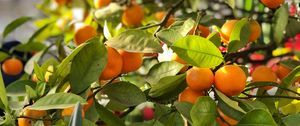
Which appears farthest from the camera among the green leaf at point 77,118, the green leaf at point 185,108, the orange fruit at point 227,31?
the orange fruit at point 227,31

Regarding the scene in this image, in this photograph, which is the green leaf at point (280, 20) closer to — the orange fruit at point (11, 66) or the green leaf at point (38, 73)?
the green leaf at point (38, 73)

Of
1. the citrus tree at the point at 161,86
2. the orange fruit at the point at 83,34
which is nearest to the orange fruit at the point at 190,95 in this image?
the citrus tree at the point at 161,86

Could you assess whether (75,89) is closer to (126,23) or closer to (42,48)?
(126,23)

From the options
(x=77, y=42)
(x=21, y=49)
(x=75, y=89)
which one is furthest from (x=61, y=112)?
(x=21, y=49)

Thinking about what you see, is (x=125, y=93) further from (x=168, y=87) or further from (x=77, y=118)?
(x=77, y=118)

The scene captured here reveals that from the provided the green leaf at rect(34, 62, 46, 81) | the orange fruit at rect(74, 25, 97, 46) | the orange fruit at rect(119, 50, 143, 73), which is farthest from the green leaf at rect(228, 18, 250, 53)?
the orange fruit at rect(74, 25, 97, 46)

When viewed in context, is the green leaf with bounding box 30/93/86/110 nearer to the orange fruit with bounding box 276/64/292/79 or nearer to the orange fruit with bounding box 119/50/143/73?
the orange fruit with bounding box 119/50/143/73

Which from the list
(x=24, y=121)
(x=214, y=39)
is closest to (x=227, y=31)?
(x=214, y=39)
